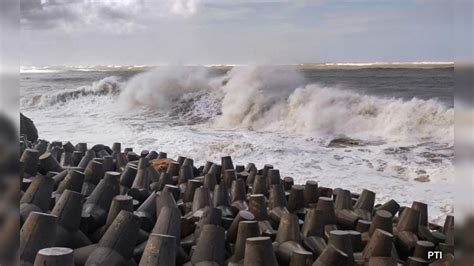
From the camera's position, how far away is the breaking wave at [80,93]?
33.5ft

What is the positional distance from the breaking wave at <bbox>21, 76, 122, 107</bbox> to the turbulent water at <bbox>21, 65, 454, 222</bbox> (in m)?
0.02

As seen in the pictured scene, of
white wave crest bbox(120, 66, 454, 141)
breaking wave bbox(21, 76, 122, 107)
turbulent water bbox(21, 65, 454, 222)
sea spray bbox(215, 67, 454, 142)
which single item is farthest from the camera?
breaking wave bbox(21, 76, 122, 107)

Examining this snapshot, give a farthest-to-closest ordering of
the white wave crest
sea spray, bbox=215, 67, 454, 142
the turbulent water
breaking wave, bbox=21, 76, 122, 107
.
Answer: breaking wave, bbox=21, 76, 122, 107 < the white wave crest < sea spray, bbox=215, 67, 454, 142 < the turbulent water

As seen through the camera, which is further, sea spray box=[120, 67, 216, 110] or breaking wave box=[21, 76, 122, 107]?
breaking wave box=[21, 76, 122, 107]

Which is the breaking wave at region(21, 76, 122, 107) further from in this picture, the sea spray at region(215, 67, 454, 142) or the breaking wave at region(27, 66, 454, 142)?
the sea spray at region(215, 67, 454, 142)

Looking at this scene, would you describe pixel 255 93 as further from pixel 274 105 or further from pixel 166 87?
pixel 166 87

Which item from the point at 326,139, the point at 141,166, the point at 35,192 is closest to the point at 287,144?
the point at 326,139

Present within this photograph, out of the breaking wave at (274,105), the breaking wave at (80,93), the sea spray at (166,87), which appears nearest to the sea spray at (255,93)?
the breaking wave at (274,105)

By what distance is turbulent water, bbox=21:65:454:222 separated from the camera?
4.84m

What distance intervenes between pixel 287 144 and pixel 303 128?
90 cm

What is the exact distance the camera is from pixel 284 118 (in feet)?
24.8

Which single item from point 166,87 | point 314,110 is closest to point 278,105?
point 314,110

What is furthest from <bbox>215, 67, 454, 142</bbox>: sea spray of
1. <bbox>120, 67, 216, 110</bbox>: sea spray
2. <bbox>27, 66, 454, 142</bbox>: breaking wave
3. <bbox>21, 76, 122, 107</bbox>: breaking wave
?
<bbox>21, 76, 122, 107</bbox>: breaking wave

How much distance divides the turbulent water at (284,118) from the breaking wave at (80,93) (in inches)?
1.0
